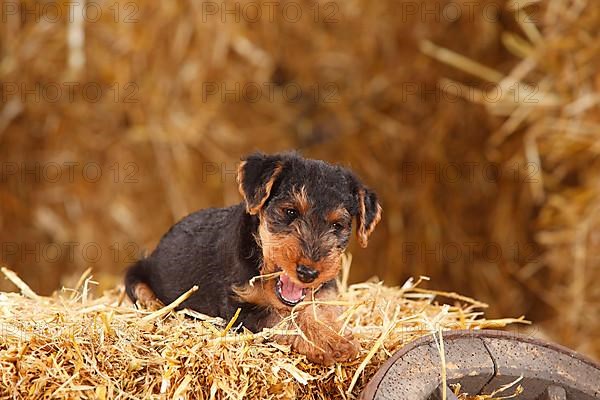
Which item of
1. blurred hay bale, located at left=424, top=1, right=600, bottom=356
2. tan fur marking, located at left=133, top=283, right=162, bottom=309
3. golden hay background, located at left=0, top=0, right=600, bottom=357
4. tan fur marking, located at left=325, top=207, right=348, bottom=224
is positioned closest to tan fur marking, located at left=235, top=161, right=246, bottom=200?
tan fur marking, located at left=325, top=207, right=348, bottom=224

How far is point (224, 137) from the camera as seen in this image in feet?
23.9

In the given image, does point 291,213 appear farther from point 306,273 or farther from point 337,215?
point 306,273

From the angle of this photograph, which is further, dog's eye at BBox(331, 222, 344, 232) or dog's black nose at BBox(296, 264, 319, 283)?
dog's eye at BBox(331, 222, 344, 232)

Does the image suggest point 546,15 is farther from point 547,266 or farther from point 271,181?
point 271,181

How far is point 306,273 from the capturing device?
2.98 meters

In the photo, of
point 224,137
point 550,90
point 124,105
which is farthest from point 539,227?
point 124,105

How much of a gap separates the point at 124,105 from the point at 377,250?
2585mm

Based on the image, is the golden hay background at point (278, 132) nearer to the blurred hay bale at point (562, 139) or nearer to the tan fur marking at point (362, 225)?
the blurred hay bale at point (562, 139)

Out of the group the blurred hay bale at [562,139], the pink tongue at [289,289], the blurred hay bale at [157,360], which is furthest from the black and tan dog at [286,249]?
the blurred hay bale at [562,139]

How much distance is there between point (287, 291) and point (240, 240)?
0.29 metres

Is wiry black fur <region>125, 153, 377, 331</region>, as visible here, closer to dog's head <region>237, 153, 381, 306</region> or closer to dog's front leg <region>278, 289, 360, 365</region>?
dog's head <region>237, 153, 381, 306</region>

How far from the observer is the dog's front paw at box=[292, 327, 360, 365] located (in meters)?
3.28

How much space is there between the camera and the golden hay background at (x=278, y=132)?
688cm

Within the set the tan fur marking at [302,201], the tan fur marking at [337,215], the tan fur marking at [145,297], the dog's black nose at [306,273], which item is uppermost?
the tan fur marking at [302,201]
